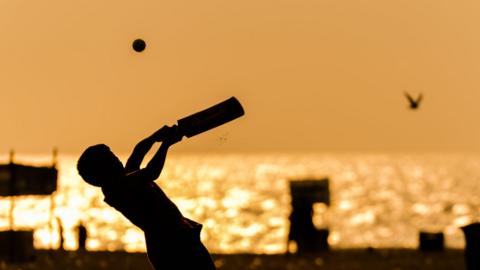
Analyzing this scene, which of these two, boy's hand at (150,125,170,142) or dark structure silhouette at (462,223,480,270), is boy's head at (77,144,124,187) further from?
dark structure silhouette at (462,223,480,270)

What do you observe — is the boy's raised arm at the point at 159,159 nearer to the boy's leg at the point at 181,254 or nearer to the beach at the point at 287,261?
the boy's leg at the point at 181,254

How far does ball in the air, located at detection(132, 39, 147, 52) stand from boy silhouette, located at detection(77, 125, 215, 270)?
3.51 metres

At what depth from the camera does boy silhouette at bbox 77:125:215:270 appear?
955 cm

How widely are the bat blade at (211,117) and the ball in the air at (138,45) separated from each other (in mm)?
3436

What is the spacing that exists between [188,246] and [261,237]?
94.1 m

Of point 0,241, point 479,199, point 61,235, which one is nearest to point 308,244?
point 61,235

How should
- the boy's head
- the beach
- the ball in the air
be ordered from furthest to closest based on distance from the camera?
Answer: the beach
the ball in the air
the boy's head

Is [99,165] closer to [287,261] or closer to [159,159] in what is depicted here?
[159,159]

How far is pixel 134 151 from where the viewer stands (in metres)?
9.88

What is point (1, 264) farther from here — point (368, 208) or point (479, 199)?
point (479, 199)

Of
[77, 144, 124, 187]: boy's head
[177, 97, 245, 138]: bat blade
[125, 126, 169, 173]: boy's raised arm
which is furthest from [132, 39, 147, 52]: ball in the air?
[77, 144, 124, 187]: boy's head

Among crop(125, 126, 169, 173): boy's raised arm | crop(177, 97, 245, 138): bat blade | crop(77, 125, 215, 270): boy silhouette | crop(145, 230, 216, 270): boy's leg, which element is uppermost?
crop(177, 97, 245, 138): bat blade

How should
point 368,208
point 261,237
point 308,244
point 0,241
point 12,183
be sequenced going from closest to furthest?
point 12,183
point 0,241
point 308,244
point 261,237
point 368,208

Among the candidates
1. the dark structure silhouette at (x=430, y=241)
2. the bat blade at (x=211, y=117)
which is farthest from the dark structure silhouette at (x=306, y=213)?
the bat blade at (x=211, y=117)
